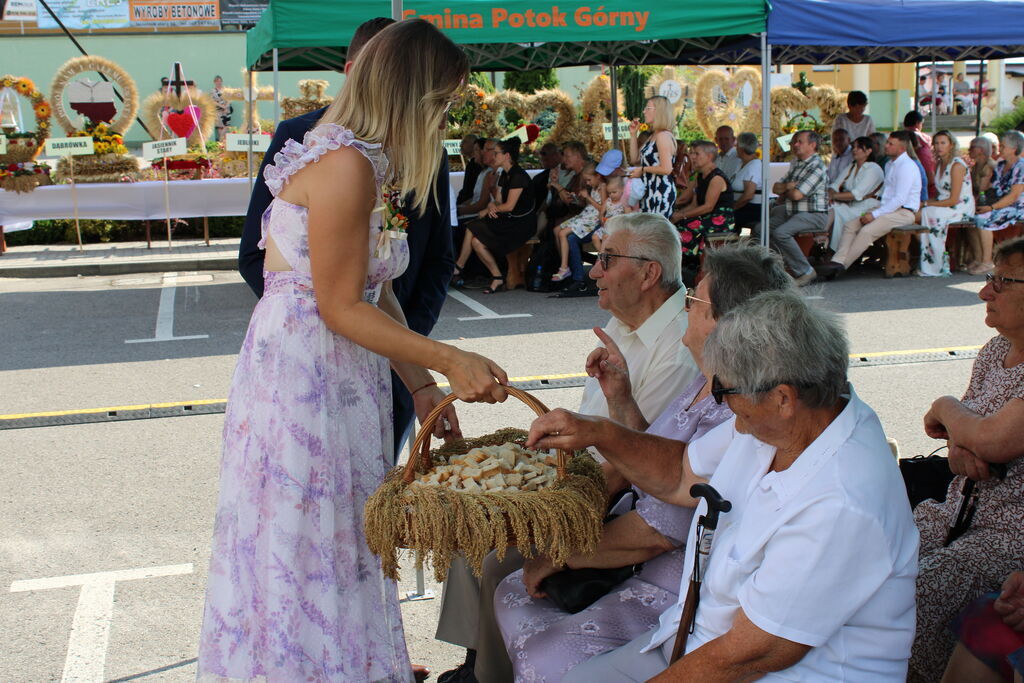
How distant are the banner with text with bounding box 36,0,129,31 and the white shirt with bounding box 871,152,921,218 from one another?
25.3 meters

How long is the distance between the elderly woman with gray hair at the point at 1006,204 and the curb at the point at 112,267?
27.0 ft

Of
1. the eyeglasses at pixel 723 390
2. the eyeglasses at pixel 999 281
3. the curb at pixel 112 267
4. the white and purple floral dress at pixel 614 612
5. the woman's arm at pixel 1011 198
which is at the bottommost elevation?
the white and purple floral dress at pixel 614 612

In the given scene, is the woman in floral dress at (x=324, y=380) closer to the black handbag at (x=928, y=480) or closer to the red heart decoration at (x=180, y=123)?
the black handbag at (x=928, y=480)

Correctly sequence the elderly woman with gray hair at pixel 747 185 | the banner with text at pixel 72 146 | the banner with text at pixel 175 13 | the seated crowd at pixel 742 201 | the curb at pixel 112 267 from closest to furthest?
the seated crowd at pixel 742 201 < the elderly woman with gray hair at pixel 747 185 < the curb at pixel 112 267 < the banner with text at pixel 72 146 < the banner with text at pixel 175 13

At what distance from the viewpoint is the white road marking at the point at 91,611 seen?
10.2ft

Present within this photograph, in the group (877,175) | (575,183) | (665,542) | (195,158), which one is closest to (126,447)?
(665,542)

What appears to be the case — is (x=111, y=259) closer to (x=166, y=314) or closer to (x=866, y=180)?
(x=166, y=314)

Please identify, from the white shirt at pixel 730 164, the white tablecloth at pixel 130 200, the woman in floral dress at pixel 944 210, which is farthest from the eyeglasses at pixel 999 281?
the white tablecloth at pixel 130 200

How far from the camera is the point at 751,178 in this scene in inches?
439

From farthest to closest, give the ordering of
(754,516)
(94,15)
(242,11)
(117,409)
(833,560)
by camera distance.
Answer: (94,15) < (242,11) < (117,409) < (754,516) < (833,560)

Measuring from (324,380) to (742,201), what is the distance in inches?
367

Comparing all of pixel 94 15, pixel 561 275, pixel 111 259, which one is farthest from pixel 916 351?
pixel 94 15

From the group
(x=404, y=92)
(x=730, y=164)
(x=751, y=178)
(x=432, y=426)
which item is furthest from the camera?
(x=730, y=164)

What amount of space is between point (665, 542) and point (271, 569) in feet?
2.91
